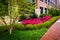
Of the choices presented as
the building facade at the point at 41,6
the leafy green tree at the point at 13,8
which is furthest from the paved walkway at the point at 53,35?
the building facade at the point at 41,6

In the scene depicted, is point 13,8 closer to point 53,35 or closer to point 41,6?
point 53,35

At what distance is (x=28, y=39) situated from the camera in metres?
6.95

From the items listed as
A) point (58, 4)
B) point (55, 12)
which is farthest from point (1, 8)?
point (58, 4)

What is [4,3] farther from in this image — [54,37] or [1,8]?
[54,37]

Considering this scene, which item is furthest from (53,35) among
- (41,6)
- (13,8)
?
(41,6)

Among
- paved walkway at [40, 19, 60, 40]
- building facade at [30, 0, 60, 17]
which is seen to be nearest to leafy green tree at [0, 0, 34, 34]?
paved walkway at [40, 19, 60, 40]

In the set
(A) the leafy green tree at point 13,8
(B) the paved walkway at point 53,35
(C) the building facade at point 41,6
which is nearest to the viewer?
(B) the paved walkway at point 53,35

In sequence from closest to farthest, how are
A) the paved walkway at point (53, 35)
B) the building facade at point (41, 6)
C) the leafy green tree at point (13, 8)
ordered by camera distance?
1. the paved walkway at point (53, 35)
2. the leafy green tree at point (13, 8)
3. the building facade at point (41, 6)

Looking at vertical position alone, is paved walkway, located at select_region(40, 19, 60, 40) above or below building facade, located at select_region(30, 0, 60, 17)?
above

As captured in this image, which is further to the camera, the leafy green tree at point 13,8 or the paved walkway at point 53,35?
the leafy green tree at point 13,8

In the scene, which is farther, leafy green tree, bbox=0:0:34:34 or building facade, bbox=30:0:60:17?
building facade, bbox=30:0:60:17

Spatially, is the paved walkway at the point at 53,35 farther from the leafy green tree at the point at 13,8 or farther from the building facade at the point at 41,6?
the building facade at the point at 41,6

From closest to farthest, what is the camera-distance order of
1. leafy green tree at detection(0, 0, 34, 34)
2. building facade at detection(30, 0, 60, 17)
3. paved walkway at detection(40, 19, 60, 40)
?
paved walkway at detection(40, 19, 60, 40)
leafy green tree at detection(0, 0, 34, 34)
building facade at detection(30, 0, 60, 17)

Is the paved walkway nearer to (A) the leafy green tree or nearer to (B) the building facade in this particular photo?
(A) the leafy green tree
